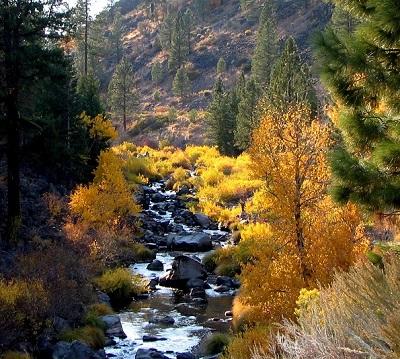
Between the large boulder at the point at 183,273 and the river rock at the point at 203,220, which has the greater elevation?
the river rock at the point at 203,220

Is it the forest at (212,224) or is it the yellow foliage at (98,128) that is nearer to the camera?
the forest at (212,224)

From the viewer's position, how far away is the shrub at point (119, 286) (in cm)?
2136

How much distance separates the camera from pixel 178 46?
89.2 m

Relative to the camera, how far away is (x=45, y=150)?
2964 cm

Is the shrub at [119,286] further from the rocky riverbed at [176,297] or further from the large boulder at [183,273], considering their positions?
the large boulder at [183,273]

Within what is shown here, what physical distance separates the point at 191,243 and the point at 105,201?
5.30m

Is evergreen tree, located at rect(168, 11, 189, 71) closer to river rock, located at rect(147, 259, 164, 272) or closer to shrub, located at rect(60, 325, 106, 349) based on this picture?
river rock, located at rect(147, 259, 164, 272)

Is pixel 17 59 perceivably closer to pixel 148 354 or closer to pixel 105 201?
pixel 105 201

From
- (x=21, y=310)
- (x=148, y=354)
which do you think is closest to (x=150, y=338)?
(x=148, y=354)

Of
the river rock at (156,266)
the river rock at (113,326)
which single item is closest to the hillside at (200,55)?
the river rock at (156,266)

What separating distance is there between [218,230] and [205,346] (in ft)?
57.7

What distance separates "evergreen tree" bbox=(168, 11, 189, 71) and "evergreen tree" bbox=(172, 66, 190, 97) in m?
10.1

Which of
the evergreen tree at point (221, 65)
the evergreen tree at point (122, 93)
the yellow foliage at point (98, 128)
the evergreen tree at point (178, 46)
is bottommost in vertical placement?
the yellow foliage at point (98, 128)

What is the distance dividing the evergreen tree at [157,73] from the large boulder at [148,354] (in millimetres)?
79697
